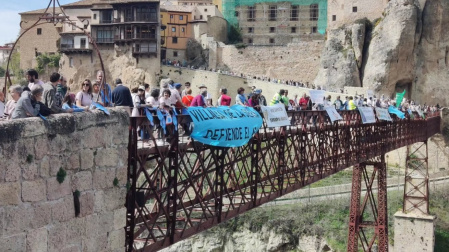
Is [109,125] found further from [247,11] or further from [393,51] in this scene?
[247,11]

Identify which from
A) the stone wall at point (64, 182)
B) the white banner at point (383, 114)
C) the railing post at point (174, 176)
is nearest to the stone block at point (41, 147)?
the stone wall at point (64, 182)

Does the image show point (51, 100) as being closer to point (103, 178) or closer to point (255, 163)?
point (103, 178)

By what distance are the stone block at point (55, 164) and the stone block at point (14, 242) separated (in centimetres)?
89

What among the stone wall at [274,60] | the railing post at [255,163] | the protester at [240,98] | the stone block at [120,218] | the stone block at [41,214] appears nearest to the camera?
the stone block at [41,214]

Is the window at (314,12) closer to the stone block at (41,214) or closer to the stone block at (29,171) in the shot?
the stone block at (41,214)

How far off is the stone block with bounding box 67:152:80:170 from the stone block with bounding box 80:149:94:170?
3.2 inches

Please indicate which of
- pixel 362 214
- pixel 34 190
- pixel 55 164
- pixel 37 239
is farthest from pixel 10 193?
pixel 362 214

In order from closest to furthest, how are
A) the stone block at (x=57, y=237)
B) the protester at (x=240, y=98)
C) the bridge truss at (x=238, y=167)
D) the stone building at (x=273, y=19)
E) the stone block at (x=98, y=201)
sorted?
1. the stone block at (x=57, y=237)
2. the stone block at (x=98, y=201)
3. the bridge truss at (x=238, y=167)
4. the protester at (x=240, y=98)
5. the stone building at (x=273, y=19)

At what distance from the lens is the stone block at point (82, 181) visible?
8.44 meters

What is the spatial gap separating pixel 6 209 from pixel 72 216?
1.16 metres

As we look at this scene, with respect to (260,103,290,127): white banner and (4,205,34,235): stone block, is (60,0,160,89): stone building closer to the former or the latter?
(260,103,290,127): white banner

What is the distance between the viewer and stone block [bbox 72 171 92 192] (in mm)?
8445

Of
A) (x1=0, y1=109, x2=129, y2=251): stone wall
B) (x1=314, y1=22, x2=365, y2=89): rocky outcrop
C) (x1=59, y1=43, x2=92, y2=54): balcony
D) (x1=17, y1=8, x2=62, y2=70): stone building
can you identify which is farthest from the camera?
(x1=17, y1=8, x2=62, y2=70): stone building

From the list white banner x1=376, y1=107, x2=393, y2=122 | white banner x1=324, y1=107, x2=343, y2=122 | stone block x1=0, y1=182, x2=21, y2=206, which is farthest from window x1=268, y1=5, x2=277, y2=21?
stone block x1=0, y1=182, x2=21, y2=206
